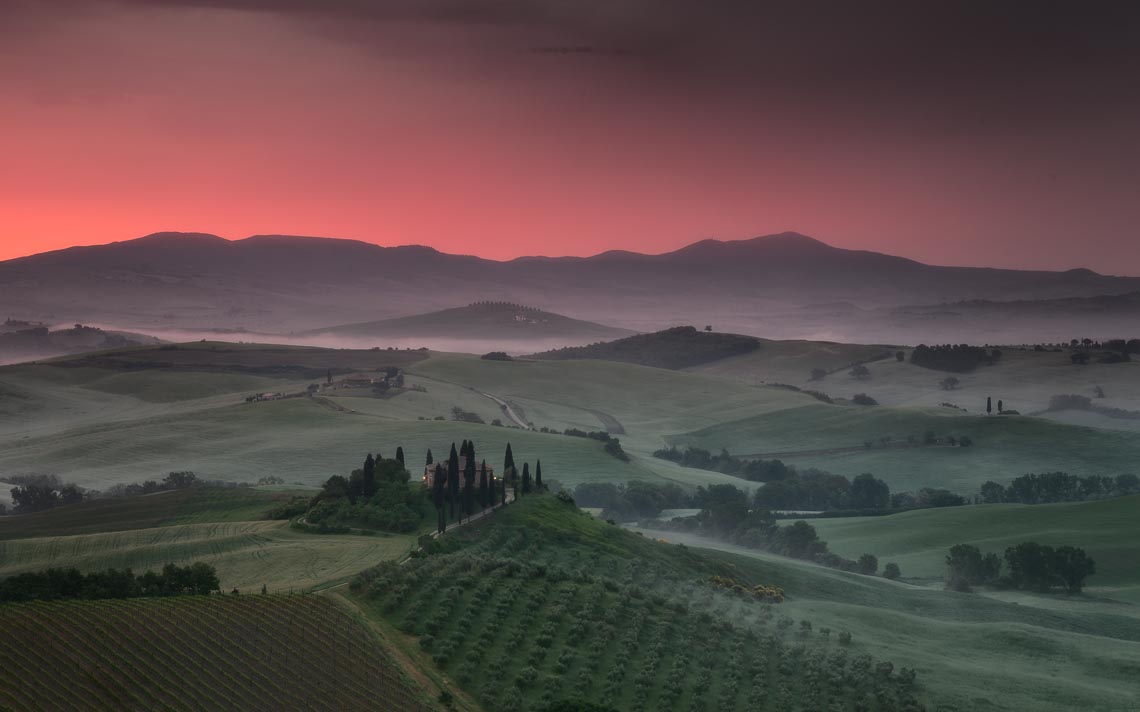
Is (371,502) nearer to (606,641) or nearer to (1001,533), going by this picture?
(606,641)

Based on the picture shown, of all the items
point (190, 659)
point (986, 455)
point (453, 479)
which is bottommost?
point (986, 455)

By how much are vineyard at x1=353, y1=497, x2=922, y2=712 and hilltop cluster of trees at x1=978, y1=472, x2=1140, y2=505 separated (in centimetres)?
9270

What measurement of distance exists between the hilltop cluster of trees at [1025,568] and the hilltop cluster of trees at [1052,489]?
44748 millimetres

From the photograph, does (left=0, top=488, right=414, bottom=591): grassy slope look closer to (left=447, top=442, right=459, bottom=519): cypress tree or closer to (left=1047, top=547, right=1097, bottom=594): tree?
(left=447, top=442, right=459, bottom=519): cypress tree

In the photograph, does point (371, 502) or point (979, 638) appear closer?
point (979, 638)

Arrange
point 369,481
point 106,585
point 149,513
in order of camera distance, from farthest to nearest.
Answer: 1. point 149,513
2. point 369,481
3. point 106,585

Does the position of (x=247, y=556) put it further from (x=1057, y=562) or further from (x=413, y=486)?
(x=1057, y=562)

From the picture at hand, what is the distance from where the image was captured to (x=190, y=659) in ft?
155

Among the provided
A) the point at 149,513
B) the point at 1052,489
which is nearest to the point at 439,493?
the point at 149,513

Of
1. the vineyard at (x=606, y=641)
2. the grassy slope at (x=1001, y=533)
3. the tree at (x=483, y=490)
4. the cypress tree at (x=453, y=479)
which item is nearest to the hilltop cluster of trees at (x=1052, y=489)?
the grassy slope at (x=1001, y=533)

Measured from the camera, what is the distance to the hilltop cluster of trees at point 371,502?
8175cm

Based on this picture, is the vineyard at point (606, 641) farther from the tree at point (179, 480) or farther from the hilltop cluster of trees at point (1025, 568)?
the tree at point (179, 480)

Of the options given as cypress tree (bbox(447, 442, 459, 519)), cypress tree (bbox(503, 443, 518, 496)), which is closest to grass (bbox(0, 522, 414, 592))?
cypress tree (bbox(447, 442, 459, 519))

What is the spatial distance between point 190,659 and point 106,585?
13.1 metres
